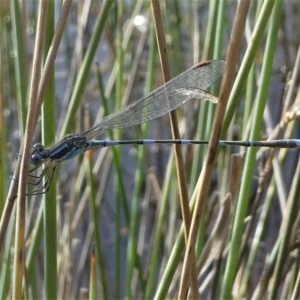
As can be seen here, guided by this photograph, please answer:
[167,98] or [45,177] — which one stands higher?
[167,98]

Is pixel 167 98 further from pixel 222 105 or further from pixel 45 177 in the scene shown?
pixel 222 105

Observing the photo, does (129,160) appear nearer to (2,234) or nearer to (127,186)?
(127,186)

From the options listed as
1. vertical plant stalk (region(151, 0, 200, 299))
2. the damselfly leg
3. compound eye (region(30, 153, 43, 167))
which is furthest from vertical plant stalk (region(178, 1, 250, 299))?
compound eye (region(30, 153, 43, 167))

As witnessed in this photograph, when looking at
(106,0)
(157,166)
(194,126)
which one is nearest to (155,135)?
(157,166)

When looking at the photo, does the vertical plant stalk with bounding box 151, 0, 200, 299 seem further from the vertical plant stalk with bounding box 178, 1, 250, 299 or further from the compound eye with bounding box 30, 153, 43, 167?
the compound eye with bounding box 30, 153, 43, 167

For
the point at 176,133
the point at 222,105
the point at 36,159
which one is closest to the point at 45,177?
the point at 36,159

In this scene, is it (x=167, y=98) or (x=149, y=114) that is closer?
(x=167, y=98)

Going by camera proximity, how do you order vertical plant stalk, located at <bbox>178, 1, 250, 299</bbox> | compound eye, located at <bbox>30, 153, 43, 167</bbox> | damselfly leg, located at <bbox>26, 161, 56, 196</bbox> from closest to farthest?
vertical plant stalk, located at <bbox>178, 1, 250, 299</bbox> < damselfly leg, located at <bbox>26, 161, 56, 196</bbox> < compound eye, located at <bbox>30, 153, 43, 167</bbox>

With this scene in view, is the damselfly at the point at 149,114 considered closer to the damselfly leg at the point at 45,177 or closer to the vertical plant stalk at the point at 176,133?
the damselfly leg at the point at 45,177
